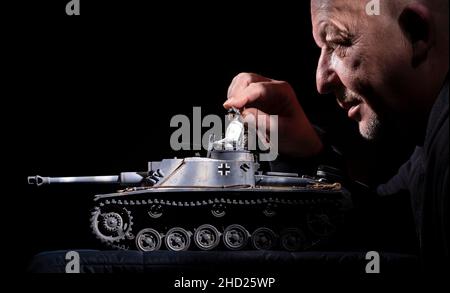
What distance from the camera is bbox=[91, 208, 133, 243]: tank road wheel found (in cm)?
544

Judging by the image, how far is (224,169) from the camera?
18.0ft

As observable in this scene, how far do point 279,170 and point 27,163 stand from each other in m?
2.41

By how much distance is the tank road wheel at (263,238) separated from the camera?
547 centimetres

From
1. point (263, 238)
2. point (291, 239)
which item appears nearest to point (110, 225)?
point (263, 238)

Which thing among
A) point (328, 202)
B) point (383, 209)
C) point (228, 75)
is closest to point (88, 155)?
point (228, 75)

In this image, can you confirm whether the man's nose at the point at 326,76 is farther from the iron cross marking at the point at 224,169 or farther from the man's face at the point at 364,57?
the iron cross marking at the point at 224,169

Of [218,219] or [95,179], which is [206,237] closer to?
[218,219]

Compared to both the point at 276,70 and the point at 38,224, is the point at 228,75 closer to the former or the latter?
the point at 276,70

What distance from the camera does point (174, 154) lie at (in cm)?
571

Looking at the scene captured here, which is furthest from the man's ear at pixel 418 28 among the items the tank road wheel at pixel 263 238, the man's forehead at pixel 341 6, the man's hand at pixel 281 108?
the tank road wheel at pixel 263 238

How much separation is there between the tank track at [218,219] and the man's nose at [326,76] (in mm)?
942
